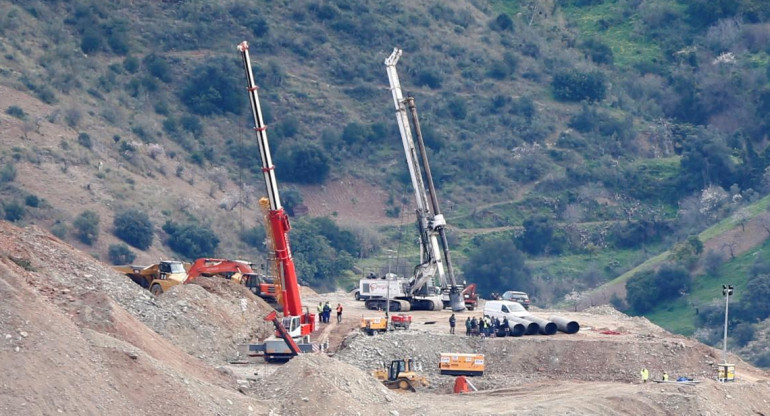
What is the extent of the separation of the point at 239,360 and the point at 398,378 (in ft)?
18.2

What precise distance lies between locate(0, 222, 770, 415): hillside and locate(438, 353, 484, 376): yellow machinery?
26.2 inches

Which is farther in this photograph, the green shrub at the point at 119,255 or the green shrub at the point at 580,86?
the green shrub at the point at 580,86

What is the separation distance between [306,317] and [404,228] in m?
47.6

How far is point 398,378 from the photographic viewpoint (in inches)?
2079

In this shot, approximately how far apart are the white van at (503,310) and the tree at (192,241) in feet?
114

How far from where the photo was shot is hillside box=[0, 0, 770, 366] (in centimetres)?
9775

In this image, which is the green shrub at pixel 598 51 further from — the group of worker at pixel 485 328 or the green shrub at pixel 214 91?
the group of worker at pixel 485 328

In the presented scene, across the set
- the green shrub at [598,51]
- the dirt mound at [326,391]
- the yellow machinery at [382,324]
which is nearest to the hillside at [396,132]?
the green shrub at [598,51]

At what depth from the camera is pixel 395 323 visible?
6141 centimetres

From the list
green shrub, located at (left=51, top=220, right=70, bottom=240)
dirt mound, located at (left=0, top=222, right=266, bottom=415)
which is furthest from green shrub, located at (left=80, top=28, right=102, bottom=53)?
dirt mound, located at (left=0, top=222, right=266, bottom=415)

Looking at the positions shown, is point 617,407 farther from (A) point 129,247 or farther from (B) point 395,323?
(A) point 129,247

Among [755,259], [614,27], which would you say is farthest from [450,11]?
[755,259]

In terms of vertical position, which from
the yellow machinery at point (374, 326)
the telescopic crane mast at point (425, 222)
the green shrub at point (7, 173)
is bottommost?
the yellow machinery at point (374, 326)

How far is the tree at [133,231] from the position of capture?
9188 cm
